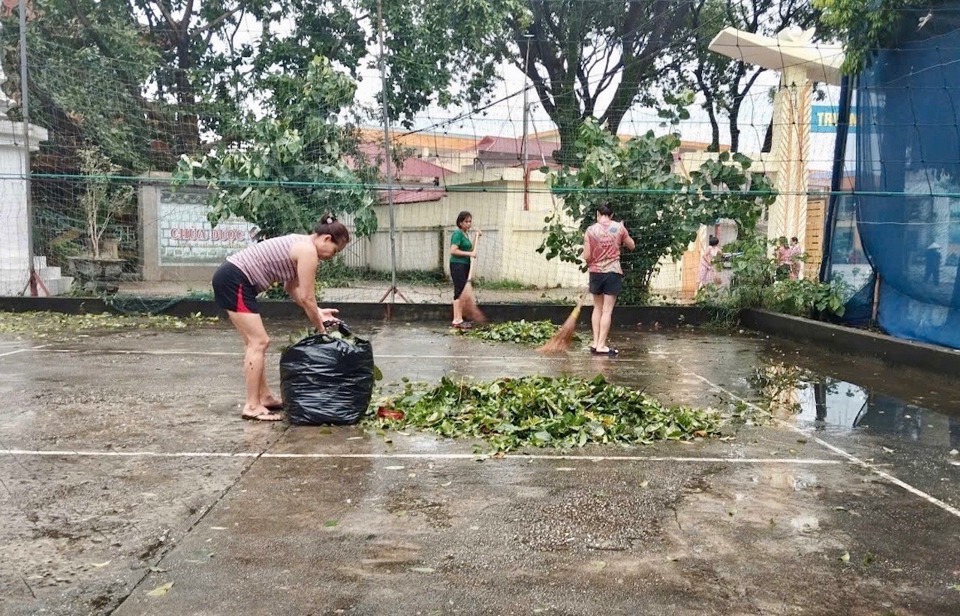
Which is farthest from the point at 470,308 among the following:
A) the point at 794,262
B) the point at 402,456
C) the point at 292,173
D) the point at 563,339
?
the point at 402,456

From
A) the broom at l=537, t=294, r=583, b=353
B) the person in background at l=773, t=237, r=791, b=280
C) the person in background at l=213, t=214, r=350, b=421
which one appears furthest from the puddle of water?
the person in background at l=773, t=237, r=791, b=280

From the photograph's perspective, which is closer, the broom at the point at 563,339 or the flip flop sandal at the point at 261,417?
the flip flop sandal at the point at 261,417

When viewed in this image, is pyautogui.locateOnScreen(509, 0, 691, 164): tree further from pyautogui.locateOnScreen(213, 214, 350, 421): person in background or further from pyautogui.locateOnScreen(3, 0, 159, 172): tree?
pyautogui.locateOnScreen(213, 214, 350, 421): person in background

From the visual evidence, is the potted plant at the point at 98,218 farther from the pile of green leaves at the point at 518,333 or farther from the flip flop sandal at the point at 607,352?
the flip flop sandal at the point at 607,352

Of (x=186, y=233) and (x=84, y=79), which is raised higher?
(x=84, y=79)

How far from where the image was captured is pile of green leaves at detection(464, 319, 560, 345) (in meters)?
10.5

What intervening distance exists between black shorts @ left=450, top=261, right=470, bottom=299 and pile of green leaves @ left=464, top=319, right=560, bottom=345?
2.04ft

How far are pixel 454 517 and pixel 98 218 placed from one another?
51.2 ft

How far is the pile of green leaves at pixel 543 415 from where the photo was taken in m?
5.32

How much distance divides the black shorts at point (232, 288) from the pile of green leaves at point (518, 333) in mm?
5113

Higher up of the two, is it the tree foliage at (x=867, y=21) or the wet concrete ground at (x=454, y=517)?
the tree foliage at (x=867, y=21)

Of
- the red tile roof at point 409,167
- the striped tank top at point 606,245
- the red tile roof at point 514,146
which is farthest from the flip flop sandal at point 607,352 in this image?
the red tile roof at point 409,167

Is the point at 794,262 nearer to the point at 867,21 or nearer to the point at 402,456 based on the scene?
the point at 867,21

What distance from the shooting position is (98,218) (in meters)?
17.0
